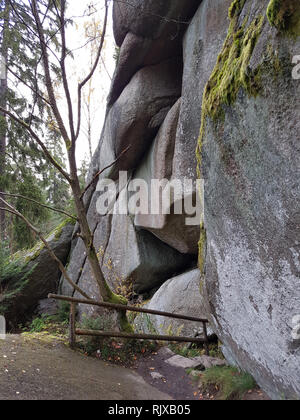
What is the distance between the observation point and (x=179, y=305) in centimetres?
589

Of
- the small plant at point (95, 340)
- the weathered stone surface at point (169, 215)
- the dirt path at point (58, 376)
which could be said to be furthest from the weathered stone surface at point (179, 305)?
the dirt path at point (58, 376)

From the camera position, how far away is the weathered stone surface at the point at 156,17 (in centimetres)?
588

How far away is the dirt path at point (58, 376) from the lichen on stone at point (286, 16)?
3.33 metres

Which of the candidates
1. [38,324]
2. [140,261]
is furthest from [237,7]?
[38,324]

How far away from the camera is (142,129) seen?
723cm

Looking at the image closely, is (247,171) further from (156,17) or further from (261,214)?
(156,17)

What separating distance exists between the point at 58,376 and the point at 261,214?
2542 mm

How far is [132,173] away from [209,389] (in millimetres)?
6101

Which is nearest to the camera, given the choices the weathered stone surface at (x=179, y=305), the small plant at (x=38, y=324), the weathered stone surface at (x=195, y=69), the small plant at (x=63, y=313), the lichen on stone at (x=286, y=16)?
the lichen on stone at (x=286, y=16)

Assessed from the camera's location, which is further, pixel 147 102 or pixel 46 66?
pixel 147 102

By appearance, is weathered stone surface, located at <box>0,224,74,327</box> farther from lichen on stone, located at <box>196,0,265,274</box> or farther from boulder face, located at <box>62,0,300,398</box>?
lichen on stone, located at <box>196,0,265,274</box>

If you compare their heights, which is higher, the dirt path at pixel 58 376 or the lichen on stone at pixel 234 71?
the lichen on stone at pixel 234 71

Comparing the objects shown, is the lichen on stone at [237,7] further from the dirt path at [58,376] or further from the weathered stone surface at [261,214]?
the dirt path at [58,376]

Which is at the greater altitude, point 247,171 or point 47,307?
point 247,171
